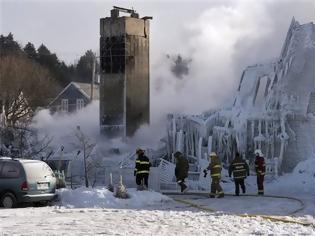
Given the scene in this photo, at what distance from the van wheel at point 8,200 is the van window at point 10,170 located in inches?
20.6

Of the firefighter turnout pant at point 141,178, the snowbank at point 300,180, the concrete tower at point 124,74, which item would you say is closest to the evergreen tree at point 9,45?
the concrete tower at point 124,74

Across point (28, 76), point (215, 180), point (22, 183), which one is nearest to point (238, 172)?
point (215, 180)

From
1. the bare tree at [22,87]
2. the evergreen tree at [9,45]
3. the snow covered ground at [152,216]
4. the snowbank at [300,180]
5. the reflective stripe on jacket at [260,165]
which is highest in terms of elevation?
the evergreen tree at [9,45]

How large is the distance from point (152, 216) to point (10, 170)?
5241 mm

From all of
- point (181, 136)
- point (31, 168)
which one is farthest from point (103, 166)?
point (31, 168)

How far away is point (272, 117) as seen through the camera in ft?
83.0

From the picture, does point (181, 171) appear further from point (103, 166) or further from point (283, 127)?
point (103, 166)

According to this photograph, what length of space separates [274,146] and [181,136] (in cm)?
471

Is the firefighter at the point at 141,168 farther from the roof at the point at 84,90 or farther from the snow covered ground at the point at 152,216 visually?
the roof at the point at 84,90

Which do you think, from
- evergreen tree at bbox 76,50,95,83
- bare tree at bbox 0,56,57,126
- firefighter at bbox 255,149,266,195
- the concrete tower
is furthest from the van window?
evergreen tree at bbox 76,50,95,83

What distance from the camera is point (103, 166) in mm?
28859

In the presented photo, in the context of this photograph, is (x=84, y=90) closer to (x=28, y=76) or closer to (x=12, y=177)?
(x=28, y=76)

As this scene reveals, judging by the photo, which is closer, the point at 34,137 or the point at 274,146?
the point at 274,146

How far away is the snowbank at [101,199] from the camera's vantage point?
55.2ft
